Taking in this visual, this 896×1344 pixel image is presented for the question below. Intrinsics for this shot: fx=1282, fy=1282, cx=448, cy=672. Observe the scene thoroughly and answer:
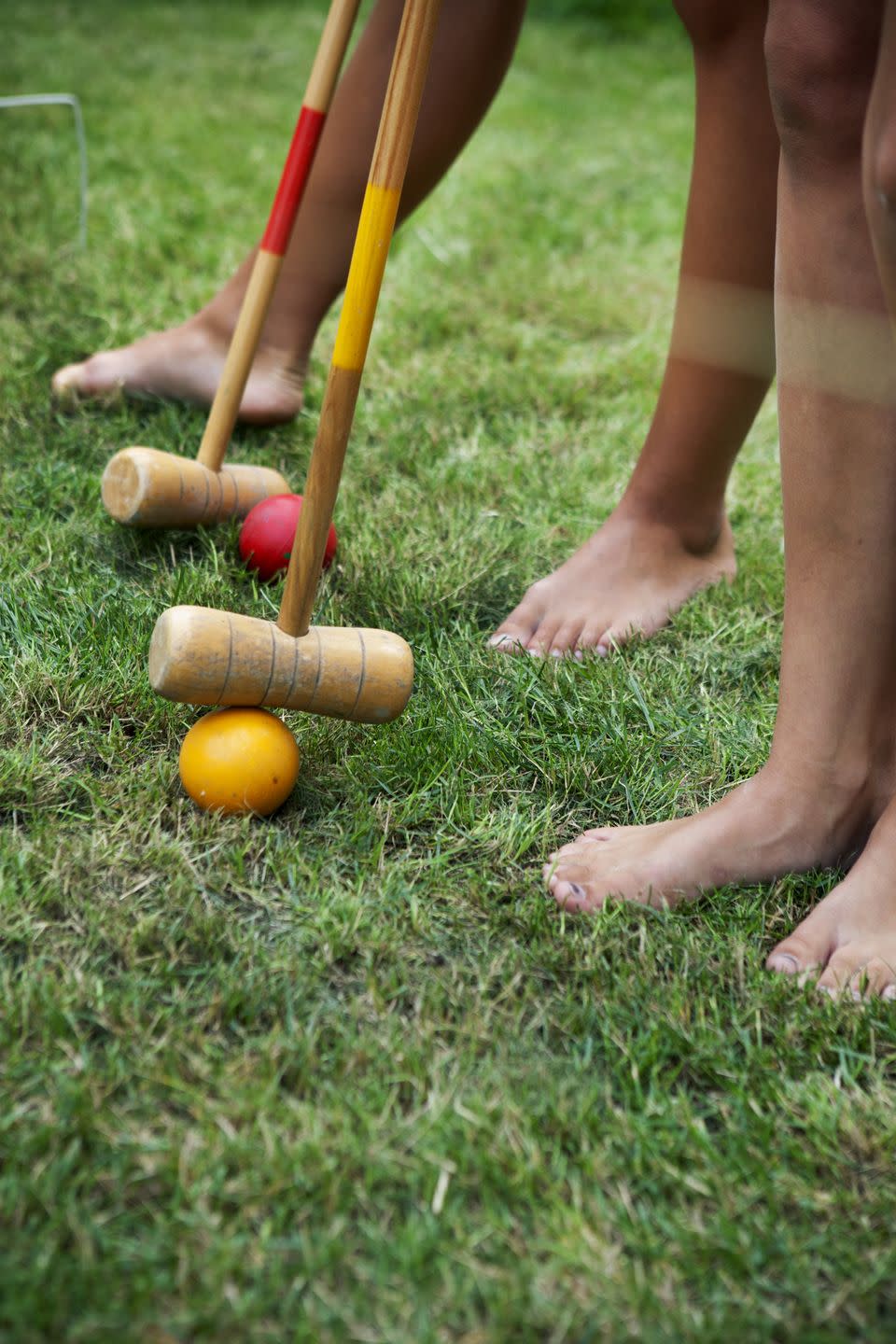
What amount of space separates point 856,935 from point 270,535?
996 mm

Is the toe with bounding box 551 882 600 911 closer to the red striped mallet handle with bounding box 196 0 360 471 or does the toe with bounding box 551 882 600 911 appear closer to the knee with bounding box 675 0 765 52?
the red striped mallet handle with bounding box 196 0 360 471

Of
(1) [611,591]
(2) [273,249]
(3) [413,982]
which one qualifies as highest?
(2) [273,249]

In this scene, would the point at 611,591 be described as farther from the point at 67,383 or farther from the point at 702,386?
the point at 67,383

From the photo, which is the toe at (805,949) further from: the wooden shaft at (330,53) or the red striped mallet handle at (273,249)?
the wooden shaft at (330,53)

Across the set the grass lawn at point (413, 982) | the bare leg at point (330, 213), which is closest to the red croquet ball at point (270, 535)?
the grass lawn at point (413, 982)

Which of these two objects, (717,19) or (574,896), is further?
(717,19)

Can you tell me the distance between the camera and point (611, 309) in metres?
3.12

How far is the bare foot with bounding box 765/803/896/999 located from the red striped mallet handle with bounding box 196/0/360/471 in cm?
114

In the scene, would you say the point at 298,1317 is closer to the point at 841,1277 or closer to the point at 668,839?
the point at 841,1277

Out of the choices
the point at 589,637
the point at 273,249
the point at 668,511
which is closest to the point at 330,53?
→ the point at 273,249

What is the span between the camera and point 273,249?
1.95 meters

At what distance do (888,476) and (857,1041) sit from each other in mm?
545

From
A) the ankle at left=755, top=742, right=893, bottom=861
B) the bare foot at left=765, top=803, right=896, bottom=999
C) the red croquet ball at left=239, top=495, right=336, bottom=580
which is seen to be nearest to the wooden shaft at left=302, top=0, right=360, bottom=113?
the red croquet ball at left=239, top=495, right=336, bottom=580

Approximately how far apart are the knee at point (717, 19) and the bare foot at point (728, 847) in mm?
981
